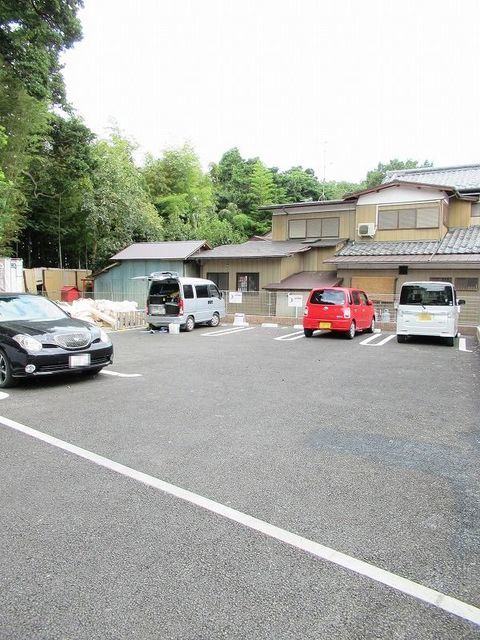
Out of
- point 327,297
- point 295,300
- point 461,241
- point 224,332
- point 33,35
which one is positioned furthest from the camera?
point 295,300

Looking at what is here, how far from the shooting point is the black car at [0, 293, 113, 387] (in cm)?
652

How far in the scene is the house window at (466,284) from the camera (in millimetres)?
17797

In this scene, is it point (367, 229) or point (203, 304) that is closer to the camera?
point (203, 304)

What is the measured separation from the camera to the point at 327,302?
1385 cm

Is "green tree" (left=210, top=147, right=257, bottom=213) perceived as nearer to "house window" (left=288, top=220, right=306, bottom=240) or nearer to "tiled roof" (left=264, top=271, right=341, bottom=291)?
"house window" (left=288, top=220, right=306, bottom=240)

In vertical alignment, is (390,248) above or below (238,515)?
above

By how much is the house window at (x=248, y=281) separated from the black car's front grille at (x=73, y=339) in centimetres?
1486

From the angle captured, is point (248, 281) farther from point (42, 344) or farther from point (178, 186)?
point (42, 344)

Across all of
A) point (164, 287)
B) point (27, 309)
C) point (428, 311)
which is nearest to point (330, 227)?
point (164, 287)

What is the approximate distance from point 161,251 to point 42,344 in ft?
53.6

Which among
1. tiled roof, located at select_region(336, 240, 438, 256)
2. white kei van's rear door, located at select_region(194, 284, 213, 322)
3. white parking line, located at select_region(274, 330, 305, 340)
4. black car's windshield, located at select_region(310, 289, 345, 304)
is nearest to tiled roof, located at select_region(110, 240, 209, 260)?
white kei van's rear door, located at select_region(194, 284, 213, 322)

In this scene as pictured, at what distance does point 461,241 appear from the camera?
60.9ft

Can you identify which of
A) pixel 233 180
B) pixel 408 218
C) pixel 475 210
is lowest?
pixel 408 218

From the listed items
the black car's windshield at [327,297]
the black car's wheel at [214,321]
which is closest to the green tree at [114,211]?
the black car's wheel at [214,321]
